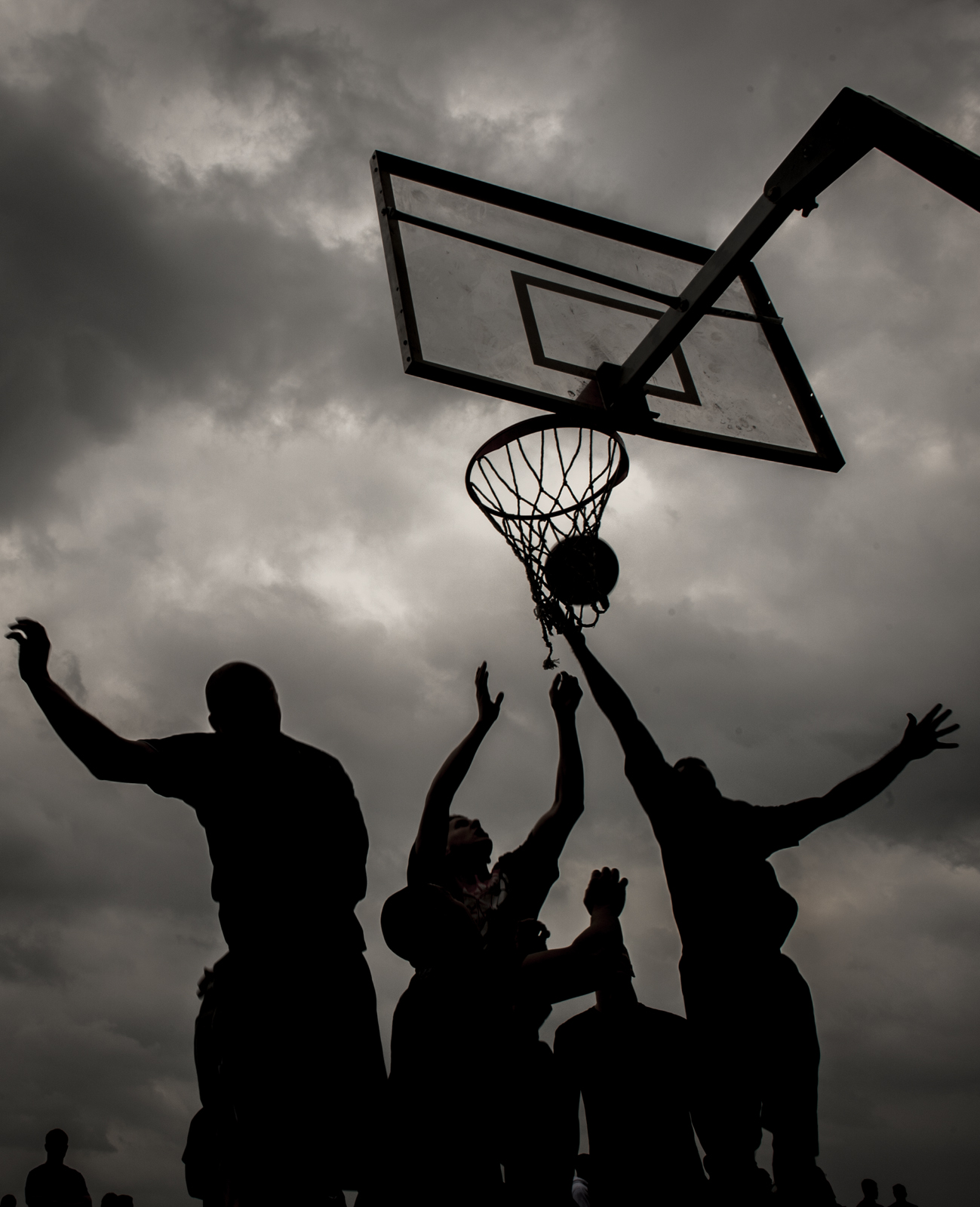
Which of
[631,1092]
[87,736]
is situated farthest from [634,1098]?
[87,736]

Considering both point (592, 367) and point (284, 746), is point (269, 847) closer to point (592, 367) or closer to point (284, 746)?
point (284, 746)

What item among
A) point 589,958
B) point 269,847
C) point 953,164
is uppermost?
point 953,164

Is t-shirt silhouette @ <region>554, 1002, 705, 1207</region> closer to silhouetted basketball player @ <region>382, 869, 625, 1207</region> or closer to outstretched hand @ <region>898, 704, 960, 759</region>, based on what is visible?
silhouetted basketball player @ <region>382, 869, 625, 1207</region>

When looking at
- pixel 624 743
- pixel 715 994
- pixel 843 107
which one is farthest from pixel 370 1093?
pixel 843 107

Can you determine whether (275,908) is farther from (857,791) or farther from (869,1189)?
(869,1189)

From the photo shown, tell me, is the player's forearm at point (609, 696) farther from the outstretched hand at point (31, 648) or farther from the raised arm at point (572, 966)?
the outstretched hand at point (31, 648)

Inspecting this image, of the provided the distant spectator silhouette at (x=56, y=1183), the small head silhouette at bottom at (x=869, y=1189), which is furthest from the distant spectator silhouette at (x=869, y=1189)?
the distant spectator silhouette at (x=56, y=1183)

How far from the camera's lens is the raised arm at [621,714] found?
3777 mm

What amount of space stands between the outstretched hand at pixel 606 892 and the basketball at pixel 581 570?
1906 millimetres

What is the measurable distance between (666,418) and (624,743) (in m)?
2.11

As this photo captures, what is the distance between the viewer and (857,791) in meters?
3.72

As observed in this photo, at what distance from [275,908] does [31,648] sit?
1039mm

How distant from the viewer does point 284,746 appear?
273cm

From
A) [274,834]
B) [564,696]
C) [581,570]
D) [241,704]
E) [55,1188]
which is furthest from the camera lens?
Answer: [55,1188]
